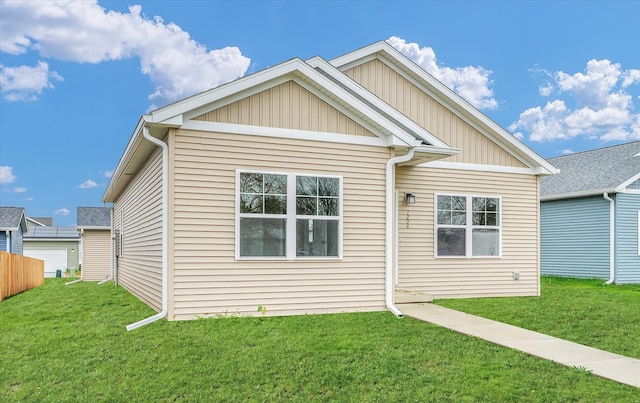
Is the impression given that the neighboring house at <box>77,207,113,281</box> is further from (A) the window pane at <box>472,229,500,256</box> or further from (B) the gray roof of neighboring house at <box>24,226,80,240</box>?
(A) the window pane at <box>472,229,500,256</box>

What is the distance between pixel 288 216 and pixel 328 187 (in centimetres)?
85

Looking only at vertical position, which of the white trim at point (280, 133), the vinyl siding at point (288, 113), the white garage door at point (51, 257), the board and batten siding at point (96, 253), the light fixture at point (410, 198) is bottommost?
the white garage door at point (51, 257)

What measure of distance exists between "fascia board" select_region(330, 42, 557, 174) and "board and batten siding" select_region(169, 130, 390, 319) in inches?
139

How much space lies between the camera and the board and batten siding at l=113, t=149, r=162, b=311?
8.28 metres

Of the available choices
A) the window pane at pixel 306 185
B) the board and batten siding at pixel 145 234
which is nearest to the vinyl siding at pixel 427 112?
the window pane at pixel 306 185

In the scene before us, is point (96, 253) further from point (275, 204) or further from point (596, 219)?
point (596, 219)

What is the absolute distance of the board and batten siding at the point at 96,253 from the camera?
81.7 feet

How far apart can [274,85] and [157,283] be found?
148 inches

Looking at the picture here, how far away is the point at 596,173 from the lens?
690 inches

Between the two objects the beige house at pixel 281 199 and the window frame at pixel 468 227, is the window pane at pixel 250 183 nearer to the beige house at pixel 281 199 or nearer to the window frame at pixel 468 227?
the beige house at pixel 281 199

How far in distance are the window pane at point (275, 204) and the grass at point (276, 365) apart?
5.50ft

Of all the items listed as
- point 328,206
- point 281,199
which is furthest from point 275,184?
point 328,206

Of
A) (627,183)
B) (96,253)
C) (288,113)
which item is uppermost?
(288,113)

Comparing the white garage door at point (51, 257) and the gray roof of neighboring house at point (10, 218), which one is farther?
the white garage door at point (51, 257)
